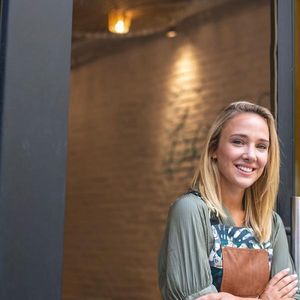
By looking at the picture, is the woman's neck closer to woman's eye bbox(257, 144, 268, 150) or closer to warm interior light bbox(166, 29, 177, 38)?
woman's eye bbox(257, 144, 268, 150)

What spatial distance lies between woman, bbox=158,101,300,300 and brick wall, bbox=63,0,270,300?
2077mm

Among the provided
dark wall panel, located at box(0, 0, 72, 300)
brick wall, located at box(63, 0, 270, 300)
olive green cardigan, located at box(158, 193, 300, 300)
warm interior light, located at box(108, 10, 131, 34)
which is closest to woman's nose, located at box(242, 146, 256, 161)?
olive green cardigan, located at box(158, 193, 300, 300)

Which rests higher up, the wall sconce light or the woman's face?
the wall sconce light

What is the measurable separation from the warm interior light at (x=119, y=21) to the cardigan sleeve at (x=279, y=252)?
3344 millimetres

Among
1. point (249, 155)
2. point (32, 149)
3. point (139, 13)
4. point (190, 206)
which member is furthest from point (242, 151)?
point (139, 13)

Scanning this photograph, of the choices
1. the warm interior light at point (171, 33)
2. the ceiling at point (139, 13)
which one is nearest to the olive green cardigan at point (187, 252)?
the ceiling at point (139, 13)

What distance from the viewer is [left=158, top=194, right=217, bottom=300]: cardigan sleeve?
2059 millimetres

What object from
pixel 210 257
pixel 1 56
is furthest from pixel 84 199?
pixel 1 56

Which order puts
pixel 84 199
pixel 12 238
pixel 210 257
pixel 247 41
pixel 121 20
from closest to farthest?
1. pixel 12 238
2. pixel 210 257
3. pixel 247 41
4. pixel 121 20
5. pixel 84 199

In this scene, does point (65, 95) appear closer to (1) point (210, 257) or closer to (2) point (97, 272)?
(1) point (210, 257)

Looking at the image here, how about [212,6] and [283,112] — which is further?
[212,6]

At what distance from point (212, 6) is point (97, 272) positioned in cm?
251

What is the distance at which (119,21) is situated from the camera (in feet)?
18.0

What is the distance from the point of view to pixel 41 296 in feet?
5.88
